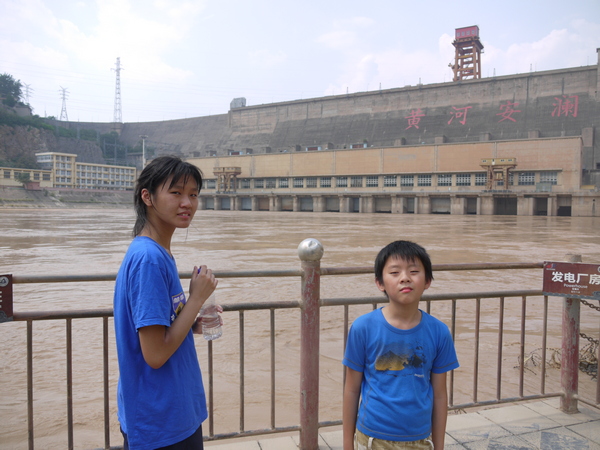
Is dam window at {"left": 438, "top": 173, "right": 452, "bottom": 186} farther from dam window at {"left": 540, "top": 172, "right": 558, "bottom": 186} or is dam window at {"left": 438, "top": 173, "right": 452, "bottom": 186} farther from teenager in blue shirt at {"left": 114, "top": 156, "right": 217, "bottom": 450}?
teenager in blue shirt at {"left": 114, "top": 156, "right": 217, "bottom": 450}

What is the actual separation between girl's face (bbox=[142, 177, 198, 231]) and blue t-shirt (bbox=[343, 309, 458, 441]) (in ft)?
2.83

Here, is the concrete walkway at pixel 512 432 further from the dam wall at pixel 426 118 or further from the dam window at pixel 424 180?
the dam wall at pixel 426 118

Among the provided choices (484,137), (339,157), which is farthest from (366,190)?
(484,137)

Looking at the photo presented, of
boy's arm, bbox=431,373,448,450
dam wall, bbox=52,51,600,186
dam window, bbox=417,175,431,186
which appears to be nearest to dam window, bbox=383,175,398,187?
dam window, bbox=417,175,431,186

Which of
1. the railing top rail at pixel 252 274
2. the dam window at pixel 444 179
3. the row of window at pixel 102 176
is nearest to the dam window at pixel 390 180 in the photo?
the dam window at pixel 444 179

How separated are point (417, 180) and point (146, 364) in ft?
180

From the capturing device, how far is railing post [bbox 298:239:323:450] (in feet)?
8.62

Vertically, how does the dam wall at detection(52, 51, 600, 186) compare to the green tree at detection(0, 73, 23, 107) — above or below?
below

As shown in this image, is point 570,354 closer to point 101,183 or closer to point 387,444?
point 387,444

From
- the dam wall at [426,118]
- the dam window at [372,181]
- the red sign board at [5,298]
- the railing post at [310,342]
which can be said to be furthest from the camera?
the dam window at [372,181]

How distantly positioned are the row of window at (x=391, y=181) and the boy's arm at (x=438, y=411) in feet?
168

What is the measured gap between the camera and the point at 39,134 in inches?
→ 3472

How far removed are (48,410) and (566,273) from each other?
442cm

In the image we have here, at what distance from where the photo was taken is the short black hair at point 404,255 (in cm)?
200
